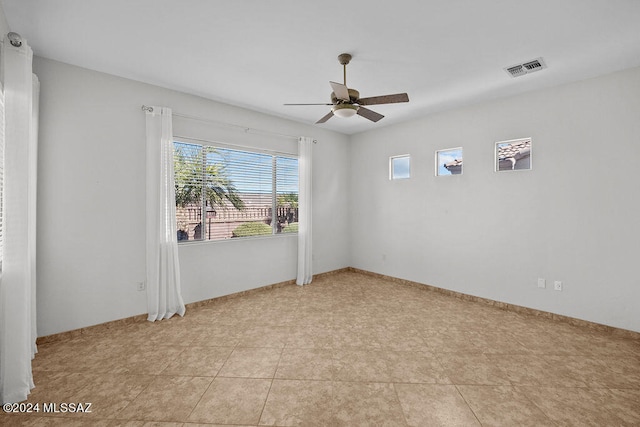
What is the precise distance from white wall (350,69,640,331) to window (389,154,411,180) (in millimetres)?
155

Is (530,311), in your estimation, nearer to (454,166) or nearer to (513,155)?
(513,155)

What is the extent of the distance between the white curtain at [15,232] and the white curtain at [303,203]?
11.1 feet

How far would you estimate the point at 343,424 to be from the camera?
1.79 metres

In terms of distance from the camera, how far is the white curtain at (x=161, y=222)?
11.1 ft

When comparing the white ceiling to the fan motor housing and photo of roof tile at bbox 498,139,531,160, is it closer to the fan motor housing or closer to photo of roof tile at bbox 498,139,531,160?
the fan motor housing

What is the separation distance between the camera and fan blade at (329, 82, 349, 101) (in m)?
2.32

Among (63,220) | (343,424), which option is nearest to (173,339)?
(63,220)

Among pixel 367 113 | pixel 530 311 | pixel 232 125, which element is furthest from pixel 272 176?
pixel 530 311

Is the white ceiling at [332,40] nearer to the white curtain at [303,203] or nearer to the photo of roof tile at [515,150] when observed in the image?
the photo of roof tile at [515,150]

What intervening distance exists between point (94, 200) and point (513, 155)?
5.37 meters

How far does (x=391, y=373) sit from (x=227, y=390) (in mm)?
1357

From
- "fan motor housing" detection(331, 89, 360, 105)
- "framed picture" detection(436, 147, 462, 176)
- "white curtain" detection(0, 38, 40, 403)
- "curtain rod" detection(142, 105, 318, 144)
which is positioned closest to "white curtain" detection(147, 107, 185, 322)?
"curtain rod" detection(142, 105, 318, 144)

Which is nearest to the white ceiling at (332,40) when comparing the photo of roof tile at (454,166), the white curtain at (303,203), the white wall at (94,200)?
the white wall at (94,200)

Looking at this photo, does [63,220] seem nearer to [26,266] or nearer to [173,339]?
[26,266]
